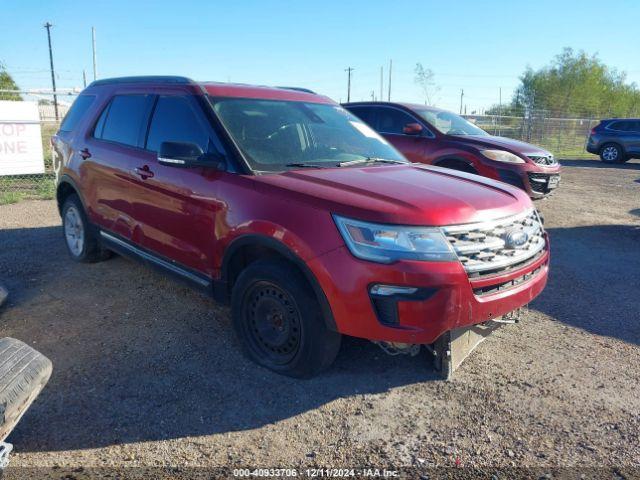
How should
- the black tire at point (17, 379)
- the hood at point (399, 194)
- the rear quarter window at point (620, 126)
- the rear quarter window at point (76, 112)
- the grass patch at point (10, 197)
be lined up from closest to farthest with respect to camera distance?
the black tire at point (17, 379) < the hood at point (399, 194) < the rear quarter window at point (76, 112) < the grass patch at point (10, 197) < the rear quarter window at point (620, 126)

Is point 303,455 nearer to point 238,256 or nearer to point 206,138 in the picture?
point 238,256

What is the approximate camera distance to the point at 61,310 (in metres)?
4.31

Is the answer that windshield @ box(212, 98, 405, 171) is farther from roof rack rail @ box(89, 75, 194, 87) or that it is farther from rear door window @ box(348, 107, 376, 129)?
rear door window @ box(348, 107, 376, 129)

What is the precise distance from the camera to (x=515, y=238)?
9.86 feet

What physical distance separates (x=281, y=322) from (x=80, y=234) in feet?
10.8

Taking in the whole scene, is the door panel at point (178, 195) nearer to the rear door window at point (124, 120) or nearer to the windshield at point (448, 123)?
the rear door window at point (124, 120)

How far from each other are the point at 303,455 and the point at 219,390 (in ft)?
2.61

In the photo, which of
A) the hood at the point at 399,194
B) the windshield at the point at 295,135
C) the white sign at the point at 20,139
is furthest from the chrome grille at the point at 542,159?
the white sign at the point at 20,139

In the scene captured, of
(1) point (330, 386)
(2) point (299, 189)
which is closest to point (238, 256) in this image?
(2) point (299, 189)

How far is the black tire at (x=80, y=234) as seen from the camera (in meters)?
5.22

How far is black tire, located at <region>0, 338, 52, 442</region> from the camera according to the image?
7.38ft

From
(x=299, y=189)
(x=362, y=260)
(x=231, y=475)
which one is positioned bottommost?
(x=231, y=475)

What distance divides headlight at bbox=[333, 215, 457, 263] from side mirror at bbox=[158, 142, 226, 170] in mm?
1241

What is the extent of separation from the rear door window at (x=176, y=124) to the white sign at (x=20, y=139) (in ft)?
24.7
